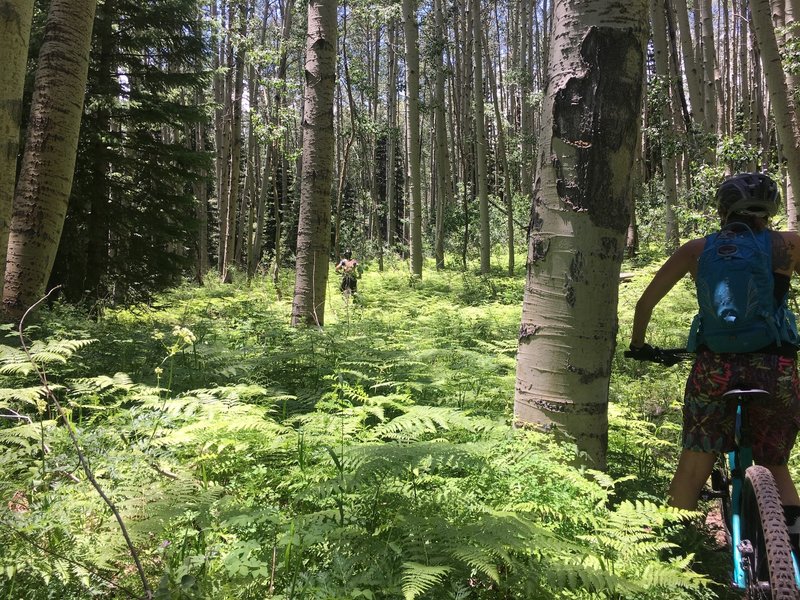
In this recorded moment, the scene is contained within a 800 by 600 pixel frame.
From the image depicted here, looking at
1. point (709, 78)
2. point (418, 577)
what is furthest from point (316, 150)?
point (709, 78)

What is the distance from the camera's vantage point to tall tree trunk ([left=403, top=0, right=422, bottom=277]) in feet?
46.3

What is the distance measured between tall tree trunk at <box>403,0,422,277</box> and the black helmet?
12.3m

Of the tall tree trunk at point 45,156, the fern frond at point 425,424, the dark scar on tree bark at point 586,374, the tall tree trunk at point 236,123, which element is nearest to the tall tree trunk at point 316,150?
the tall tree trunk at point 45,156

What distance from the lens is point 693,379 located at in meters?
2.36

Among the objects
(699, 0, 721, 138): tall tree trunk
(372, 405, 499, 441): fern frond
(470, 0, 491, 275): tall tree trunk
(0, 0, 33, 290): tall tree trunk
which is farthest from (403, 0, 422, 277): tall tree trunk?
(372, 405, 499, 441): fern frond

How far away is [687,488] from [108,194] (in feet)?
30.8

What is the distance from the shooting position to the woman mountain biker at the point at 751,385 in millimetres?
2188

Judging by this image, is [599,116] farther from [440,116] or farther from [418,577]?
[440,116]

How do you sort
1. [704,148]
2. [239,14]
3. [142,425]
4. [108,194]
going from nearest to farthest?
[142,425], [108,194], [704,148], [239,14]

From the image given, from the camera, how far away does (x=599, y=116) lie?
7.84 ft

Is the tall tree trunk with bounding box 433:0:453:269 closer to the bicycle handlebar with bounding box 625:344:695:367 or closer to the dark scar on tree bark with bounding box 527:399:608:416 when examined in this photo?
the bicycle handlebar with bounding box 625:344:695:367

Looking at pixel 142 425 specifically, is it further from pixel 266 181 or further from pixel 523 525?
pixel 266 181

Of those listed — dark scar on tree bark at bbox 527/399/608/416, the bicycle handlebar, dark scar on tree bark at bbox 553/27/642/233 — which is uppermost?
dark scar on tree bark at bbox 553/27/642/233

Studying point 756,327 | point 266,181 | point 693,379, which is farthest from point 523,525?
point 266,181
